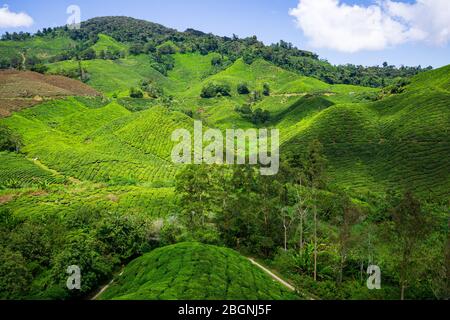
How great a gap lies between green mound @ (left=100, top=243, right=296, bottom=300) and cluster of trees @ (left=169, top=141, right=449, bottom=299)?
18.1ft

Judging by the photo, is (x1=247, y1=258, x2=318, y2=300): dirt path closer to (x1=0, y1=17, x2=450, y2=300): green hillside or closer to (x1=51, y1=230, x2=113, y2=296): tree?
(x1=0, y1=17, x2=450, y2=300): green hillside

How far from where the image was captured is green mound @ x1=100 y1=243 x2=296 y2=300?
1243 inches

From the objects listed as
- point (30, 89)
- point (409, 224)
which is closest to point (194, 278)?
point (409, 224)

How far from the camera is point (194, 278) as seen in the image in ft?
114

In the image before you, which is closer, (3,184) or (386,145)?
(3,184)

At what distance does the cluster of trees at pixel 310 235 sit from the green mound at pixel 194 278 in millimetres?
5532

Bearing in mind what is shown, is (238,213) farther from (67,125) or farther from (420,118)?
(67,125)

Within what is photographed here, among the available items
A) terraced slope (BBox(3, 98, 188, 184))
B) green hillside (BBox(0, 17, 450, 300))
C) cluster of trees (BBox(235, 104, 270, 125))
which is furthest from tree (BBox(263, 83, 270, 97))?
terraced slope (BBox(3, 98, 188, 184))

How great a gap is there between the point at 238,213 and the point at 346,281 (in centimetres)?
1475

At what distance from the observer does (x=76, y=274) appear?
126ft

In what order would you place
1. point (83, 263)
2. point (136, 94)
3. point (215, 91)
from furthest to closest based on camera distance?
point (215, 91) → point (136, 94) → point (83, 263)

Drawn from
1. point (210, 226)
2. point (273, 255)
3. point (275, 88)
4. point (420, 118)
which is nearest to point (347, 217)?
point (273, 255)

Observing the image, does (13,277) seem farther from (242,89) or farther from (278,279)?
(242,89)

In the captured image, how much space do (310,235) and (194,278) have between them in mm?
21489
